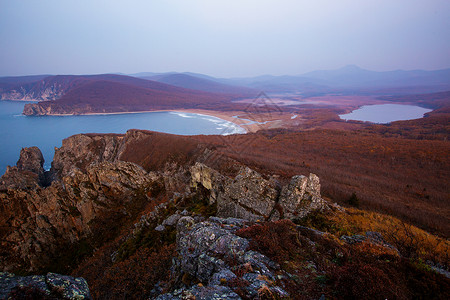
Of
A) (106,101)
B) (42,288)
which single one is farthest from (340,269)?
(106,101)

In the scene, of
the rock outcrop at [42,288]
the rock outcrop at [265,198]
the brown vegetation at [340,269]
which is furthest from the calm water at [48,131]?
the brown vegetation at [340,269]

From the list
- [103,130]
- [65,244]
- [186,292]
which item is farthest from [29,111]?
[186,292]

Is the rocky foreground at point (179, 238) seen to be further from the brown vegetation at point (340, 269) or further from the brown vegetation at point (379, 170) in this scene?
the brown vegetation at point (379, 170)

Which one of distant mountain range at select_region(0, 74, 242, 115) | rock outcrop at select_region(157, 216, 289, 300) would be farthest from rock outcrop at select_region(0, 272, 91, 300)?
distant mountain range at select_region(0, 74, 242, 115)

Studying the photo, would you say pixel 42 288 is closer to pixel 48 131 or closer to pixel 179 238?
pixel 179 238

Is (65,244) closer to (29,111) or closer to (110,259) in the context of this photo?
(110,259)

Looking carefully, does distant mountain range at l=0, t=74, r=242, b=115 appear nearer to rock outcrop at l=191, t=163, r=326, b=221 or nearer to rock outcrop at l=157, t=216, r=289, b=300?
rock outcrop at l=191, t=163, r=326, b=221
